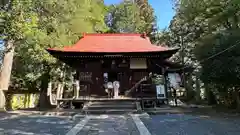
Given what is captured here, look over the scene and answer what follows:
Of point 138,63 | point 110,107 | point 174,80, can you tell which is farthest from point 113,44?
point 110,107

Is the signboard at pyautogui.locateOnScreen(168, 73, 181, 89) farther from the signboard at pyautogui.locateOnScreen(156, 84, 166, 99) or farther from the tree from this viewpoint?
the signboard at pyautogui.locateOnScreen(156, 84, 166, 99)

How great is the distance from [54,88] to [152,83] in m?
9.66

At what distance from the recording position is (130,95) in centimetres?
1405

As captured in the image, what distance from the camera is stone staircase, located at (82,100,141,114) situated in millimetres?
10938

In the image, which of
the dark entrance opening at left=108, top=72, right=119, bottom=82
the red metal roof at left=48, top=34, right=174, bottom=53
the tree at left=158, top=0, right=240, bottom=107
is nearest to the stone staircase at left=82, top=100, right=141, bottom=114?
the dark entrance opening at left=108, top=72, right=119, bottom=82

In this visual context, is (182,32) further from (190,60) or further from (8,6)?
(8,6)

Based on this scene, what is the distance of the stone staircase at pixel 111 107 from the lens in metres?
10.9

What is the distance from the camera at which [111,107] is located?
11.6 m

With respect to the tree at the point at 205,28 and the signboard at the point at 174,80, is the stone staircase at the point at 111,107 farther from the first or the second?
the tree at the point at 205,28

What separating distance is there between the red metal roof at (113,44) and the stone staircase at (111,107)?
9.64ft

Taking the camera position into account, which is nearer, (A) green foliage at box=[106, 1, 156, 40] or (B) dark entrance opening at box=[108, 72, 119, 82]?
(B) dark entrance opening at box=[108, 72, 119, 82]

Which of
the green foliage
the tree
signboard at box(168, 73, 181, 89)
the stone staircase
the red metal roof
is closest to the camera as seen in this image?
the stone staircase

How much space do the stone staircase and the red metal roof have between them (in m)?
2.94

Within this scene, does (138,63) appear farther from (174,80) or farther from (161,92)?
(161,92)
